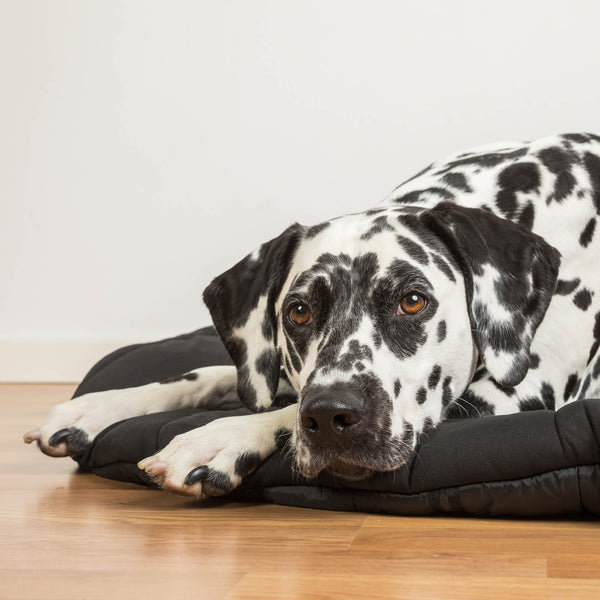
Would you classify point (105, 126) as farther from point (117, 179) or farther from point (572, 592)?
point (572, 592)

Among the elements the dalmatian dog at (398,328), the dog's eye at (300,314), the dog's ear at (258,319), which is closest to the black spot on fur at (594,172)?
the dalmatian dog at (398,328)

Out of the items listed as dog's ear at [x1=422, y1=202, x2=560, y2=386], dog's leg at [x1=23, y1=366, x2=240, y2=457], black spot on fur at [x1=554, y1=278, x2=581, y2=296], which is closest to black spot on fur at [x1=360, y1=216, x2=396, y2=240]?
dog's ear at [x1=422, y1=202, x2=560, y2=386]

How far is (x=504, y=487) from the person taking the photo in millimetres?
2102

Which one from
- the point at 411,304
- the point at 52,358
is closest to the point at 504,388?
the point at 411,304

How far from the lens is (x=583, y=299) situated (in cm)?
279

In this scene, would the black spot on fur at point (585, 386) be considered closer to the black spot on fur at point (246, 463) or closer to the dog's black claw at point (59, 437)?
the black spot on fur at point (246, 463)

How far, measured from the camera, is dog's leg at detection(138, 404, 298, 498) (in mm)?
2236

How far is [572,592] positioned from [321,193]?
4801 mm

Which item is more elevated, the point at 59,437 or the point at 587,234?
the point at 587,234

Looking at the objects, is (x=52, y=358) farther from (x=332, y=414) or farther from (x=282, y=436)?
(x=332, y=414)

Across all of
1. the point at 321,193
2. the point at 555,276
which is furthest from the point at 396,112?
the point at 555,276

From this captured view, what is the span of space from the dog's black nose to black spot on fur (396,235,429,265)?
1.62 ft

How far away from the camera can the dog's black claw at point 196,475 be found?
2225 mm

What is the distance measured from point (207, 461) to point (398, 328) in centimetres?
58
